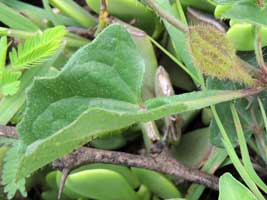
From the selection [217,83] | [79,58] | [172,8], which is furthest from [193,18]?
[79,58]

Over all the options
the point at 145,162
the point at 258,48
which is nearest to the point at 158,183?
the point at 145,162

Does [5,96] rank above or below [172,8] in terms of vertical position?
below

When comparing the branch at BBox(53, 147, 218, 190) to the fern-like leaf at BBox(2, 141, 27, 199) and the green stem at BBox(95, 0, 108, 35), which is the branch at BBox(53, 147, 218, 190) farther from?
the green stem at BBox(95, 0, 108, 35)

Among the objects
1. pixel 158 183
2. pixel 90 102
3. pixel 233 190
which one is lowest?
pixel 158 183

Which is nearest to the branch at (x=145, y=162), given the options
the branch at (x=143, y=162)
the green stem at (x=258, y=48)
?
the branch at (x=143, y=162)

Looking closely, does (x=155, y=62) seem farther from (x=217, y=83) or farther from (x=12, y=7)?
(x=12, y=7)

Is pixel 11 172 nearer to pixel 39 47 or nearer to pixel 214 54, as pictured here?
pixel 39 47
